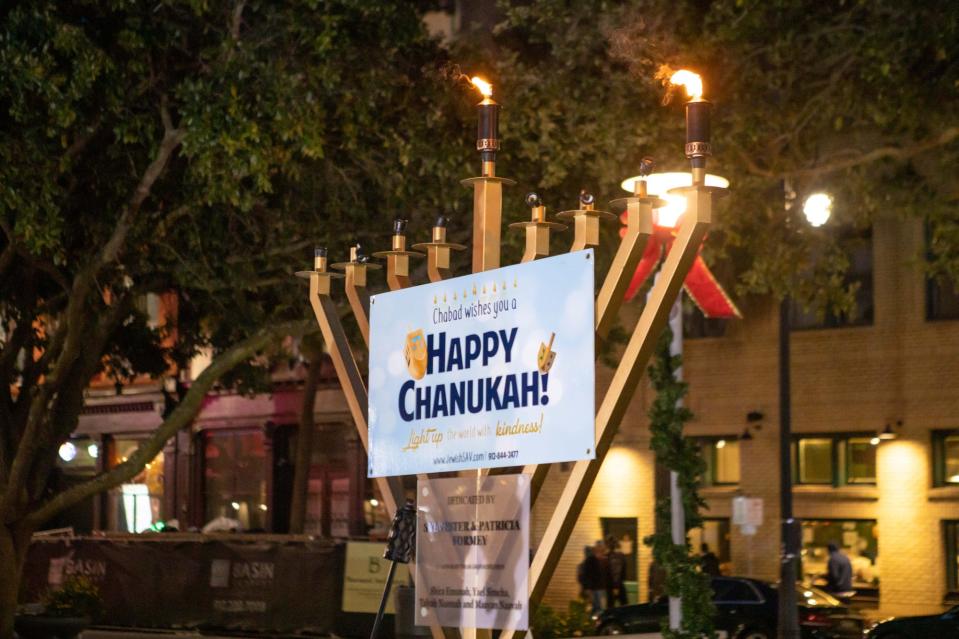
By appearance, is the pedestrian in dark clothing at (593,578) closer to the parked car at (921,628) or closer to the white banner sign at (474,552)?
the parked car at (921,628)

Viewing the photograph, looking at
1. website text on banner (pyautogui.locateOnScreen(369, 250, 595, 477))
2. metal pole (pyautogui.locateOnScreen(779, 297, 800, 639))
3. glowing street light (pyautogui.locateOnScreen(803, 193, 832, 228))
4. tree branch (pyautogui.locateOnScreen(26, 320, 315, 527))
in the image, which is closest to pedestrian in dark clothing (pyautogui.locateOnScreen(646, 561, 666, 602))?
metal pole (pyautogui.locateOnScreen(779, 297, 800, 639))

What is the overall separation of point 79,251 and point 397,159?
452cm

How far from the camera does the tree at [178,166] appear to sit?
16469 mm

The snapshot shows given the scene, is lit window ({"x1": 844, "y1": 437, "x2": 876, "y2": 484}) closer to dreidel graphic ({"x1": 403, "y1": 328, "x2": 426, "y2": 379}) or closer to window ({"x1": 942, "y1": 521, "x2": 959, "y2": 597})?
window ({"x1": 942, "y1": 521, "x2": 959, "y2": 597})

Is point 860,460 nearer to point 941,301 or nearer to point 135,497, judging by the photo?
point 941,301

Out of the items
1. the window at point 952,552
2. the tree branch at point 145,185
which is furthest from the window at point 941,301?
the tree branch at point 145,185

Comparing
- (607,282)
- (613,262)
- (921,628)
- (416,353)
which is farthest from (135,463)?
(607,282)

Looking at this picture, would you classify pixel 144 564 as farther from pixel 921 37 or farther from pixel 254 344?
pixel 921 37

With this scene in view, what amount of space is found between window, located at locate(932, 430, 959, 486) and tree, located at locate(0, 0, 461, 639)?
12086 millimetres

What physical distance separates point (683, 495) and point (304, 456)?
19.8 meters

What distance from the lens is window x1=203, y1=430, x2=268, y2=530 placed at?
3809cm

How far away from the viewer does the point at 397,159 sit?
62.4 ft

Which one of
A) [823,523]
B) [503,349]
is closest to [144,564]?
[823,523]

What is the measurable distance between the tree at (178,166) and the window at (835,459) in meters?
11.4
